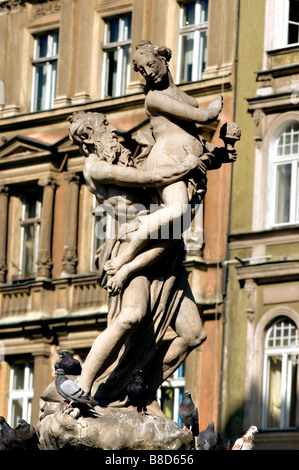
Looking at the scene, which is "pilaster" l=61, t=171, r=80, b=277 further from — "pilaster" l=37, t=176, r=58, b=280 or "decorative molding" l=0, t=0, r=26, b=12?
"decorative molding" l=0, t=0, r=26, b=12

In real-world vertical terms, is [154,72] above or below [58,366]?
above

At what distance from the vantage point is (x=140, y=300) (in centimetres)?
1368

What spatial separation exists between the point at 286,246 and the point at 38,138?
27.2ft

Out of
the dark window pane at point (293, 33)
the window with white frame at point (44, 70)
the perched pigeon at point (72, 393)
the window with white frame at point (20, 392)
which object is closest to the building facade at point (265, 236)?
the dark window pane at point (293, 33)

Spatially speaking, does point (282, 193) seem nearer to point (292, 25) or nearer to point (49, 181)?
point (292, 25)

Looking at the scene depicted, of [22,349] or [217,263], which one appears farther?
[22,349]

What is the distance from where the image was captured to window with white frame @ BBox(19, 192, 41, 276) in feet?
130

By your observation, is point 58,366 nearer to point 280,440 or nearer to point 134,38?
point 280,440

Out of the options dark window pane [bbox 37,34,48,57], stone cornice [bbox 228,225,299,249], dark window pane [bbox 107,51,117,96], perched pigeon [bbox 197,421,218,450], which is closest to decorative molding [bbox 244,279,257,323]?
stone cornice [bbox 228,225,299,249]

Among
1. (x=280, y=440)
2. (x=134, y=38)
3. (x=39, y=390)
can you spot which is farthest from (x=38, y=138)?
(x=280, y=440)

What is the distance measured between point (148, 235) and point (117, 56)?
83.7 ft

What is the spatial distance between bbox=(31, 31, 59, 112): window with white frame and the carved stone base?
89.0 ft

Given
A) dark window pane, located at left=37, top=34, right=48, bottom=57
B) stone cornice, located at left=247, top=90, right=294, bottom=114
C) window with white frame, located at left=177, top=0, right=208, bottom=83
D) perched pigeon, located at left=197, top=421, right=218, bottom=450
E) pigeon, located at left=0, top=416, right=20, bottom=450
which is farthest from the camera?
dark window pane, located at left=37, top=34, right=48, bottom=57

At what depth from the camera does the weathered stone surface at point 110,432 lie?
12883 millimetres
